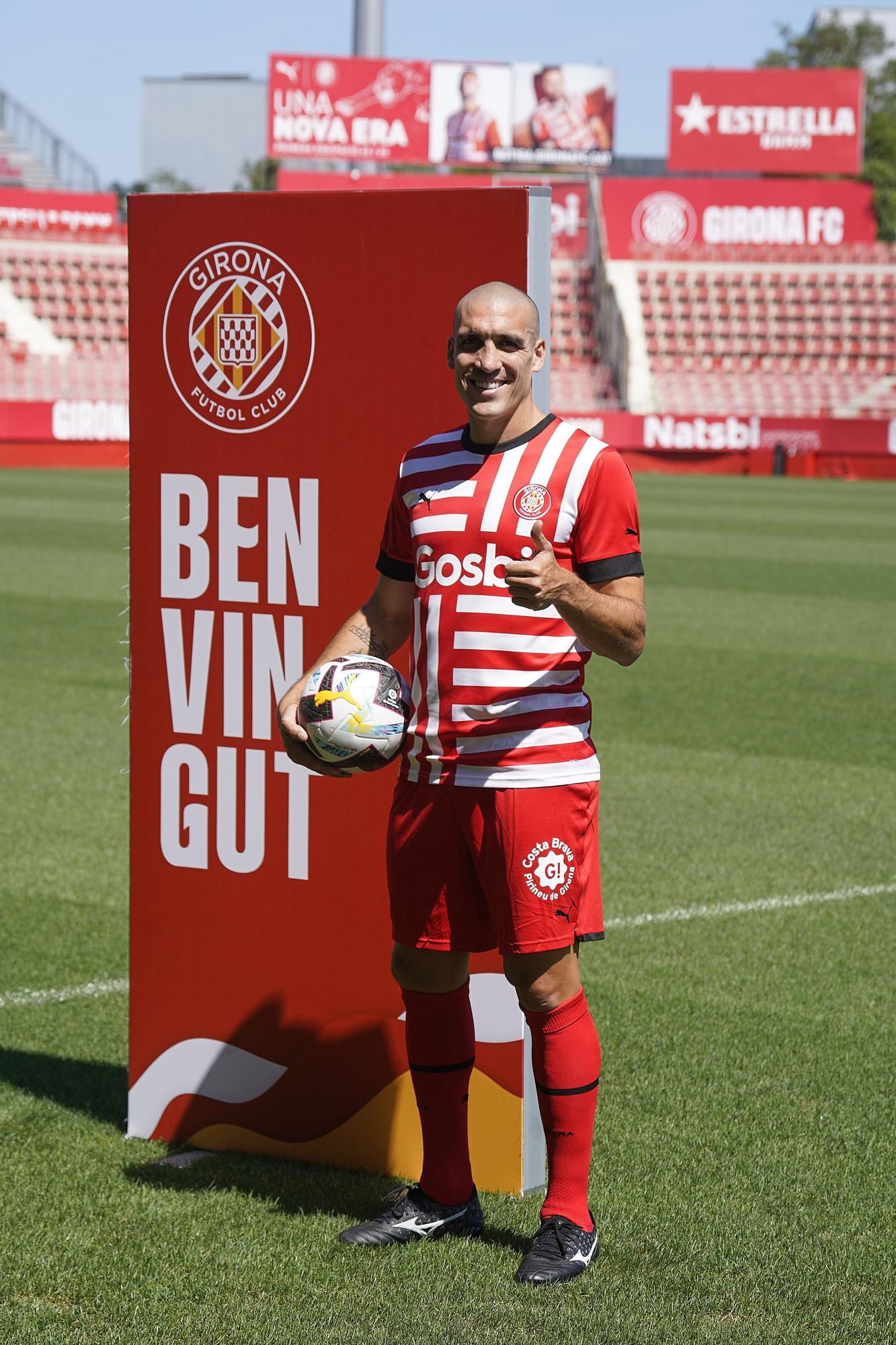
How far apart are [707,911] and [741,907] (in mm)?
139

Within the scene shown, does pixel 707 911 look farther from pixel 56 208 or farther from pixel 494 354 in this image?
pixel 56 208

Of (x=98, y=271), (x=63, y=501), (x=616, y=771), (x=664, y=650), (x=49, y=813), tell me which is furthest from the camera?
(x=98, y=271)

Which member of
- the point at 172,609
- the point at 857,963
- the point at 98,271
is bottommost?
the point at 857,963

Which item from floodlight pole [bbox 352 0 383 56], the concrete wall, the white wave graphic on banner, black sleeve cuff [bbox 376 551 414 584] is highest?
the concrete wall

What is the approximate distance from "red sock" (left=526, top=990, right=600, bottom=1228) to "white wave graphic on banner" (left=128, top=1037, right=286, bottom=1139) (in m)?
0.89

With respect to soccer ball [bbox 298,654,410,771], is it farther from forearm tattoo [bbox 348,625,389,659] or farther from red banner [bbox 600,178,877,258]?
red banner [bbox 600,178,877,258]

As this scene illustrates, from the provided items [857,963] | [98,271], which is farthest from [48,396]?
[857,963]

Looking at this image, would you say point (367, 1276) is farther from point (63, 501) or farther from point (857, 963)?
point (63, 501)

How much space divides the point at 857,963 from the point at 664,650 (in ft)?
22.8

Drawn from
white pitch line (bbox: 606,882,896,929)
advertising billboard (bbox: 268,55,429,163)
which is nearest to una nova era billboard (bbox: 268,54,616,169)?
advertising billboard (bbox: 268,55,429,163)

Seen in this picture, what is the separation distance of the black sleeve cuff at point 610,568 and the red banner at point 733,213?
4604cm

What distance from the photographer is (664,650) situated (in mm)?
12477

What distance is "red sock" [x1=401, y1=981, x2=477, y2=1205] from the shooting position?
11.8 feet

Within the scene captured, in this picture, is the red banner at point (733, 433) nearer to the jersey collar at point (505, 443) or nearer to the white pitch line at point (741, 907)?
the white pitch line at point (741, 907)
